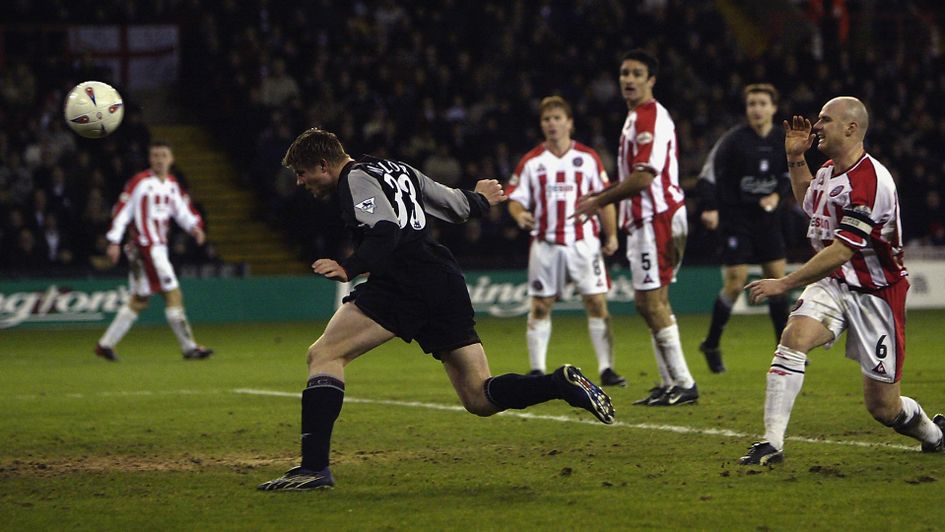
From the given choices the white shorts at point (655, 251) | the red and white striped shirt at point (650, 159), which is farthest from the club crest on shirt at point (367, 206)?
the white shorts at point (655, 251)

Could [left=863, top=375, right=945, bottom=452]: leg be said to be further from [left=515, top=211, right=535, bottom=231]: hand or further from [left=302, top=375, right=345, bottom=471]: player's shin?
[left=515, top=211, right=535, bottom=231]: hand

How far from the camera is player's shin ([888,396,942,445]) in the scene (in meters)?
7.75

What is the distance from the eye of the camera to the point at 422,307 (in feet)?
24.3

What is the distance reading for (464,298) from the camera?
24.8ft

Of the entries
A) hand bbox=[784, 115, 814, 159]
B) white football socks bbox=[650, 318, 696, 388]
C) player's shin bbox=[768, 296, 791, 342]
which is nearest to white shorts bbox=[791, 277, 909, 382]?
hand bbox=[784, 115, 814, 159]

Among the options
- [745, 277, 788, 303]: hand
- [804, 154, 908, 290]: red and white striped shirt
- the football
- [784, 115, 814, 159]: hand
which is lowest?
[745, 277, 788, 303]: hand

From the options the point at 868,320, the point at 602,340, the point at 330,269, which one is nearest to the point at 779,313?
the point at 602,340

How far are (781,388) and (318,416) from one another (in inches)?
98.3

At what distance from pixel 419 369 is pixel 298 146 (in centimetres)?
732

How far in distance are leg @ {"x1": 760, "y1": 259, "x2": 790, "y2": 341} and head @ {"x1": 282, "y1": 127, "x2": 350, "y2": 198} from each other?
7048 mm

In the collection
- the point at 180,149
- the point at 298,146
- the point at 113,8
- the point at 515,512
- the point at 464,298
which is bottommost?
the point at 515,512

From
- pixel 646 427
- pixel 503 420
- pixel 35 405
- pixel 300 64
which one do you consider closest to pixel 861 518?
pixel 646 427

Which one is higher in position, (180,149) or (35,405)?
(180,149)

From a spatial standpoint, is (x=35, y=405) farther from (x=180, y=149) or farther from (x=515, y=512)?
(x=180, y=149)
